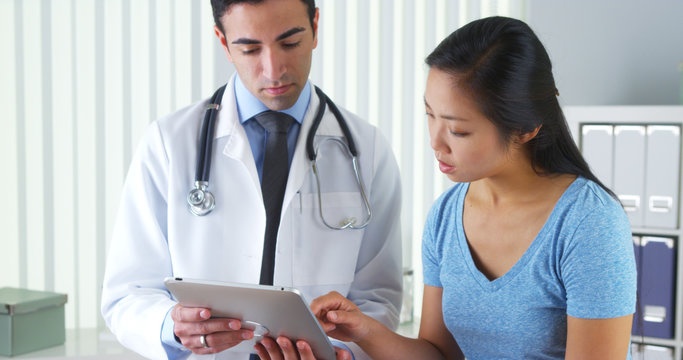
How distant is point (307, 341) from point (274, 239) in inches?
13.3

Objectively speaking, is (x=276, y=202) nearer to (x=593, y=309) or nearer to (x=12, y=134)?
(x=593, y=309)

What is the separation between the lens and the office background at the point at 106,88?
2605 mm

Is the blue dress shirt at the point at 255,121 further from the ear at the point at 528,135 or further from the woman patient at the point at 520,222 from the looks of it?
the ear at the point at 528,135

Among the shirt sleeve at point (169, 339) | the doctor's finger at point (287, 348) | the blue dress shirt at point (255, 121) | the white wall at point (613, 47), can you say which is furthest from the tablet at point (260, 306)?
the white wall at point (613, 47)

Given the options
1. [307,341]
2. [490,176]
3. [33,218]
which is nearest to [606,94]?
[490,176]

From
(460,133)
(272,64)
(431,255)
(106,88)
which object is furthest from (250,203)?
(106,88)

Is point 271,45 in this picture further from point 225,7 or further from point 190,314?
point 190,314

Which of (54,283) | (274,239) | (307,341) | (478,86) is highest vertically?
(478,86)

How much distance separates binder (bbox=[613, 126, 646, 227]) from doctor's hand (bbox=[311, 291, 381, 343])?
1.58 meters

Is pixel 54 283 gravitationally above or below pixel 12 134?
below

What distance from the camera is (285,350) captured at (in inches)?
46.0

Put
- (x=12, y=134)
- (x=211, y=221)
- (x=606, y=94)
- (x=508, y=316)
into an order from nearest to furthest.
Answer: (x=508, y=316)
(x=211, y=221)
(x=12, y=134)
(x=606, y=94)

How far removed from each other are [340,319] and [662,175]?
5.74ft

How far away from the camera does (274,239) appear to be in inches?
56.6
